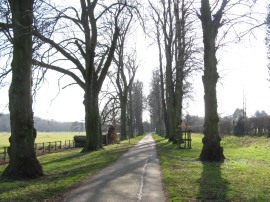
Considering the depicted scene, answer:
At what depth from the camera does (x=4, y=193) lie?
9102mm

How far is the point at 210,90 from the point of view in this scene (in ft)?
54.2

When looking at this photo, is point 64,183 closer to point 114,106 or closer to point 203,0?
point 203,0

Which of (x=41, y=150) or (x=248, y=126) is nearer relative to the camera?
(x=41, y=150)

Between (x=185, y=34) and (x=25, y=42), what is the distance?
21.0 meters

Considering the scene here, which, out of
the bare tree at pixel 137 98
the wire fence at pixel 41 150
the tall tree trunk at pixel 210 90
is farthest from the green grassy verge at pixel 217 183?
the bare tree at pixel 137 98

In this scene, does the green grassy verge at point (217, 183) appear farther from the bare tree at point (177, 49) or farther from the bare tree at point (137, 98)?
the bare tree at point (137, 98)

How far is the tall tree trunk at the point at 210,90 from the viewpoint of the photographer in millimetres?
16391

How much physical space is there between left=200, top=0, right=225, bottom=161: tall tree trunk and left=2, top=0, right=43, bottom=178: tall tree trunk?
7.62 metres

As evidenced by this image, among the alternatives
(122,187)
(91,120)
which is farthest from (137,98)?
(122,187)

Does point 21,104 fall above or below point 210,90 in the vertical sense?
below

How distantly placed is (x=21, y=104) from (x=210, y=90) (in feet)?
27.4

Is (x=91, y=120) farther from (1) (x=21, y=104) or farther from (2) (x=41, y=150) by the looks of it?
(1) (x=21, y=104)

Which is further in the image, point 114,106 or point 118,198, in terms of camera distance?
point 114,106

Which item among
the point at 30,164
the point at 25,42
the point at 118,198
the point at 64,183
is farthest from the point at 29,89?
the point at 118,198
